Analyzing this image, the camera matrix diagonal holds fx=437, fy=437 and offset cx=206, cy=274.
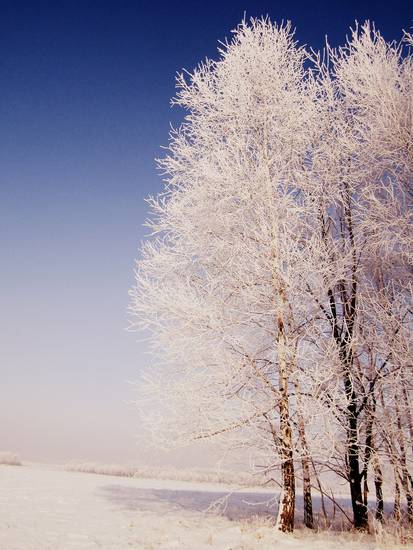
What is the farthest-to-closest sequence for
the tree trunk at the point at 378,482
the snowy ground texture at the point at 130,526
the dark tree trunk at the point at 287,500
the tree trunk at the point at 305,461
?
the tree trunk at the point at 378,482, the dark tree trunk at the point at 287,500, the tree trunk at the point at 305,461, the snowy ground texture at the point at 130,526

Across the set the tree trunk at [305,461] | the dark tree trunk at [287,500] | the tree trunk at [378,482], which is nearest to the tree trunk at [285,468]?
the dark tree trunk at [287,500]

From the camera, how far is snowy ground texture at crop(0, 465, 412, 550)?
5.56m

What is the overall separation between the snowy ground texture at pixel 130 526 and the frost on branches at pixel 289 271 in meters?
0.72

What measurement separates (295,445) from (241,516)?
329 cm

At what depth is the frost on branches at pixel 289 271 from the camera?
625cm

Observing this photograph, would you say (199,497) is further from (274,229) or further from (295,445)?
(274,229)

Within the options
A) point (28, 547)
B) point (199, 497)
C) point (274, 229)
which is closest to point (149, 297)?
point (274, 229)

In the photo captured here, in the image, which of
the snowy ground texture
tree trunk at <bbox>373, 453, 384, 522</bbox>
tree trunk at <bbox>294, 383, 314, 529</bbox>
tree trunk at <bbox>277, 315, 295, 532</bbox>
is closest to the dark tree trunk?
tree trunk at <bbox>277, 315, 295, 532</bbox>

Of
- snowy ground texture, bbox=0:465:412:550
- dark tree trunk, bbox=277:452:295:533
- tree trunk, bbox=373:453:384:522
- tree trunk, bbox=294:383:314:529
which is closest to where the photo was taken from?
snowy ground texture, bbox=0:465:412:550

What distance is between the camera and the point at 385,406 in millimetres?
7090

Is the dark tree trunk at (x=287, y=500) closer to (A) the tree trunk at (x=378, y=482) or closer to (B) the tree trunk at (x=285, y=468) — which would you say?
(B) the tree trunk at (x=285, y=468)

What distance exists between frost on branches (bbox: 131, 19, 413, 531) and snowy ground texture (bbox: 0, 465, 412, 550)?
0.72 meters

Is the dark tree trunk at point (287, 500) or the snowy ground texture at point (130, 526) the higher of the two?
the dark tree trunk at point (287, 500)

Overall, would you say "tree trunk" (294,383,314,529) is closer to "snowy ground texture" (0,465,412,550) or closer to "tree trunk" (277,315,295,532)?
"tree trunk" (277,315,295,532)
